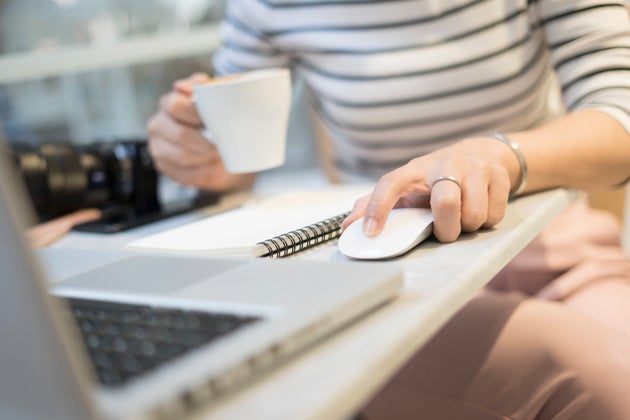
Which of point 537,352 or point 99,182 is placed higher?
point 99,182

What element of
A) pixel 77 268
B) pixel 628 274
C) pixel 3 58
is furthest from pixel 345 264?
pixel 3 58

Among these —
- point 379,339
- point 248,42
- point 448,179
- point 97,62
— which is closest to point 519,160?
point 448,179

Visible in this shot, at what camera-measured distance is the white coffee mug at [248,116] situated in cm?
77

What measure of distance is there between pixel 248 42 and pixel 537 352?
64 centimetres

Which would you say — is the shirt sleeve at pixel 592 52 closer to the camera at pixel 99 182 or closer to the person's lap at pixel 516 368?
the person's lap at pixel 516 368

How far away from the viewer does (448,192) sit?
56 centimetres

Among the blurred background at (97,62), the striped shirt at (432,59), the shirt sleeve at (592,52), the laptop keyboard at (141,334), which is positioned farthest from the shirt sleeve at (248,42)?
the laptop keyboard at (141,334)

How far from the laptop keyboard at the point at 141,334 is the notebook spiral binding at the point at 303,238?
167mm

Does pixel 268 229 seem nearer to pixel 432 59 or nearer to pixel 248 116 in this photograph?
pixel 248 116

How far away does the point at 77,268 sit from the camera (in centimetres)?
60

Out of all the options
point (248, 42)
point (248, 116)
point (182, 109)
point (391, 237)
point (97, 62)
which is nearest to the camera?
point (391, 237)

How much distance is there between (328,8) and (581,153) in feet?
Result: 1.36

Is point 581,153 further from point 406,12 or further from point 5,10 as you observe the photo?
point 5,10

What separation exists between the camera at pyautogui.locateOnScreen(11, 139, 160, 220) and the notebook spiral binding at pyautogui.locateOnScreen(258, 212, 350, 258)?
409 mm
